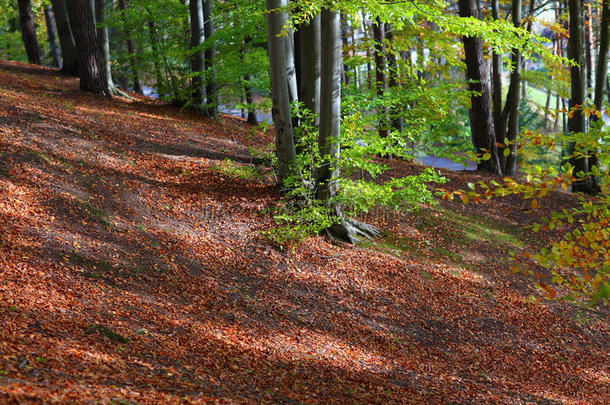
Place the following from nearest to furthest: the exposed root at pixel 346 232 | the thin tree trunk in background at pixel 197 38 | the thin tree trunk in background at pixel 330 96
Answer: the thin tree trunk in background at pixel 330 96
the exposed root at pixel 346 232
the thin tree trunk in background at pixel 197 38

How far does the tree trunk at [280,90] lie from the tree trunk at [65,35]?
34.2ft

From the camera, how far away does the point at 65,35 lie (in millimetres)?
15219

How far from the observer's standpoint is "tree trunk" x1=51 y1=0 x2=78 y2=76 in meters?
15.1

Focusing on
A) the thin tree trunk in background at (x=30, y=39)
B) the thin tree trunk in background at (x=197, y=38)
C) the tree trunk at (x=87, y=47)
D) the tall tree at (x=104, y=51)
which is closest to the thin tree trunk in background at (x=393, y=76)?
the thin tree trunk in background at (x=197, y=38)

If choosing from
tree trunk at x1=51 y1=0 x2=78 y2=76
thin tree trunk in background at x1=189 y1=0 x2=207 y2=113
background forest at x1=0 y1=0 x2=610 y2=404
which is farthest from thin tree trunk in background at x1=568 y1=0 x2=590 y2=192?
tree trunk at x1=51 y1=0 x2=78 y2=76

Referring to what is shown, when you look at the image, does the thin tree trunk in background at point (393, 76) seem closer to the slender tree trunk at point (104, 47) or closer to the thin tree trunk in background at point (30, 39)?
the slender tree trunk at point (104, 47)

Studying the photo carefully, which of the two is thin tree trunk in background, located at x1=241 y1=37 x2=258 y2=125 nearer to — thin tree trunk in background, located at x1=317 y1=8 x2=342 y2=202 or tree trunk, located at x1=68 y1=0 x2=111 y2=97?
thin tree trunk in background, located at x1=317 y1=8 x2=342 y2=202

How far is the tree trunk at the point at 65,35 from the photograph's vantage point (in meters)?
15.1

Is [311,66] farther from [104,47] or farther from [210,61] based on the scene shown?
[104,47]

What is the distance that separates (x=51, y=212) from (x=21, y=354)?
308cm

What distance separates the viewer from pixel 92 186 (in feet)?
23.2

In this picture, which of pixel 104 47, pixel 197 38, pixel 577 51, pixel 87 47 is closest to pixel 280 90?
pixel 197 38

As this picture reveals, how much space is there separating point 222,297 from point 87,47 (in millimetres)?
9180

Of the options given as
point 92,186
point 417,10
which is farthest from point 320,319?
point 417,10
